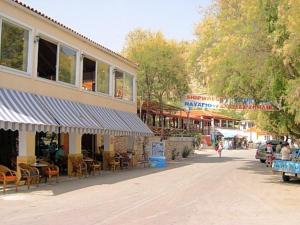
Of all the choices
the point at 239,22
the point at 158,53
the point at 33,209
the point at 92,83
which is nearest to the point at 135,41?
the point at 158,53

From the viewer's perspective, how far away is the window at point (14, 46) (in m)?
18.2

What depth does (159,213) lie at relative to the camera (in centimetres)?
1200

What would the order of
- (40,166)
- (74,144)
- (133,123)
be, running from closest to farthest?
(40,166) → (74,144) → (133,123)

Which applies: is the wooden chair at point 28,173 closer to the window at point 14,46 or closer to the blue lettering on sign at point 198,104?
the window at point 14,46

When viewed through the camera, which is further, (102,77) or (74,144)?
(102,77)

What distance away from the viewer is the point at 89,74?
26.8 m

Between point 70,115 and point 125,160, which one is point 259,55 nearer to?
point 70,115

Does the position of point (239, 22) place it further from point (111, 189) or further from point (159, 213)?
point (159, 213)

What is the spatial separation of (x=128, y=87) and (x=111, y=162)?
Result: 6758mm

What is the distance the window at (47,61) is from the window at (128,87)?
8.93 meters

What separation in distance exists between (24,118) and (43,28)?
5517 millimetres

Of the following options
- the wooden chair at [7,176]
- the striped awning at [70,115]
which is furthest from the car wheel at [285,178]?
the wooden chair at [7,176]

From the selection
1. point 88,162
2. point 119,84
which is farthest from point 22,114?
point 119,84

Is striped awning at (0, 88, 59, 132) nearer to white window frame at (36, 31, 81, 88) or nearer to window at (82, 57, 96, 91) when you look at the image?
white window frame at (36, 31, 81, 88)
